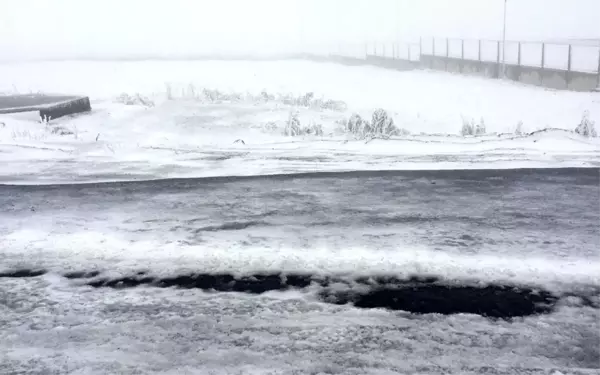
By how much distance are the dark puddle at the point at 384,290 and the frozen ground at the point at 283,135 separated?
3890 mm

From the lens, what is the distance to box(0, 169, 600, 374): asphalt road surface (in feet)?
10.4

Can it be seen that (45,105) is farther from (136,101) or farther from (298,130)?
(298,130)

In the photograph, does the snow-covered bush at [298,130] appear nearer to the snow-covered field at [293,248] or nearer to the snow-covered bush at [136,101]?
the snow-covered field at [293,248]

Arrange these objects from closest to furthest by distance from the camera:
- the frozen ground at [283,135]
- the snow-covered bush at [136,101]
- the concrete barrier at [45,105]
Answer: the frozen ground at [283,135], the concrete barrier at [45,105], the snow-covered bush at [136,101]

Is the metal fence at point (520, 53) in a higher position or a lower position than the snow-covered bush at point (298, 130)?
higher

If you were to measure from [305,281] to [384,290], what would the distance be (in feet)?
1.84

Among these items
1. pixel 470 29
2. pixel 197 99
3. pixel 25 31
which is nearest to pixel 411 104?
pixel 197 99

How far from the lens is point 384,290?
398cm

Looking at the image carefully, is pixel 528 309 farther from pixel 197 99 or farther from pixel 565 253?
pixel 197 99

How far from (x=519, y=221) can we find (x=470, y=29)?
87817mm

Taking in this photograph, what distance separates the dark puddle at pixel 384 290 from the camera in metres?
3.71

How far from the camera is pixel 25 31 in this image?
85.6m

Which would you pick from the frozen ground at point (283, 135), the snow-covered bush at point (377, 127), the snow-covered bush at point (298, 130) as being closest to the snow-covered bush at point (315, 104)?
the frozen ground at point (283, 135)

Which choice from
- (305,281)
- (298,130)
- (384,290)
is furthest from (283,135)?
(384,290)
